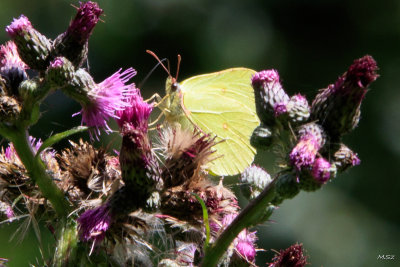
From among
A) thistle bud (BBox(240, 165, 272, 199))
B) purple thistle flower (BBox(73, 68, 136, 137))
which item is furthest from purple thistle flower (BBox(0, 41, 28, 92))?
thistle bud (BBox(240, 165, 272, 199))

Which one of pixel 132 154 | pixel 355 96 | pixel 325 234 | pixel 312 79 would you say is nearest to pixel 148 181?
pixel 132 154

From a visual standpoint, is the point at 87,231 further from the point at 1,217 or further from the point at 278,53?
the point at 278,53

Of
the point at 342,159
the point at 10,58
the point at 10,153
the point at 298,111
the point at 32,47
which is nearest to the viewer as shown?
the point at 342,159

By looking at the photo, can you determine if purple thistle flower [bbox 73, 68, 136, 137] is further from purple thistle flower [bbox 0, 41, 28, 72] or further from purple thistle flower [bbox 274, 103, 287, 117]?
purple thistle flower [bbox 274, 103, 287, 117]

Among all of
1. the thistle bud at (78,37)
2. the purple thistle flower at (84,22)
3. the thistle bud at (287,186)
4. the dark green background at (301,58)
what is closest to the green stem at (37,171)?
the thistle bud at (78,37)

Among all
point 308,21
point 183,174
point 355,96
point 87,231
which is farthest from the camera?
point 308,21

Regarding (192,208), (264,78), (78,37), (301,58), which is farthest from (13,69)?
(301,58)

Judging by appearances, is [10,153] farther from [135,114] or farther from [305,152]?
[305,152]
